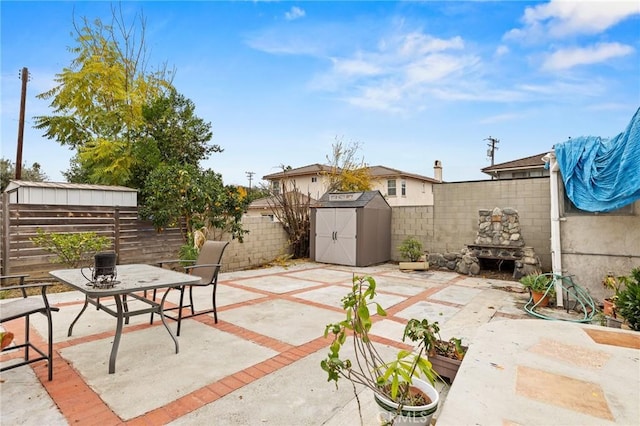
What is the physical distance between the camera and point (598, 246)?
476cm

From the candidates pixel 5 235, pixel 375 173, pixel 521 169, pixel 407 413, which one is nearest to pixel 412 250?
pixel 407 413

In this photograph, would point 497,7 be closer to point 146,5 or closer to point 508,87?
point 508,87

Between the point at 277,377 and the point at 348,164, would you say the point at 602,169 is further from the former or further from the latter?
the point at 348,164

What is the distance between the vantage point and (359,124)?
14188mm

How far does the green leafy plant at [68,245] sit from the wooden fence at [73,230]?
0.35 ft

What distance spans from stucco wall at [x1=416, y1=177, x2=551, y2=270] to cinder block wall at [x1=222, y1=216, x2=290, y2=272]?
4.40 metres

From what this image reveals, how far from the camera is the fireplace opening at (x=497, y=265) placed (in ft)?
26.6

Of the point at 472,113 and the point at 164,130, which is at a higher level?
the point at 472,113

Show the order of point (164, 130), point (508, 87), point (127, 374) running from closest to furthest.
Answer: point (127, 374) < point (508, 87) < point (164, 130)

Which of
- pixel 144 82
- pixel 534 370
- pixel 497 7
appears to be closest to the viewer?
pixel 534 370

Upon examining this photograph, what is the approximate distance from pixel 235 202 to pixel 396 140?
9138 mm

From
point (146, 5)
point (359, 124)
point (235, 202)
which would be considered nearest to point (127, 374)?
point (235, 202)

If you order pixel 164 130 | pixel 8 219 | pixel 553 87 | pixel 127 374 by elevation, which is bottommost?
pixel 127 374

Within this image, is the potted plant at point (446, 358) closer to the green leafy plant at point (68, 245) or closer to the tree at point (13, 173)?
the green leafy plant at point (68, 245)
